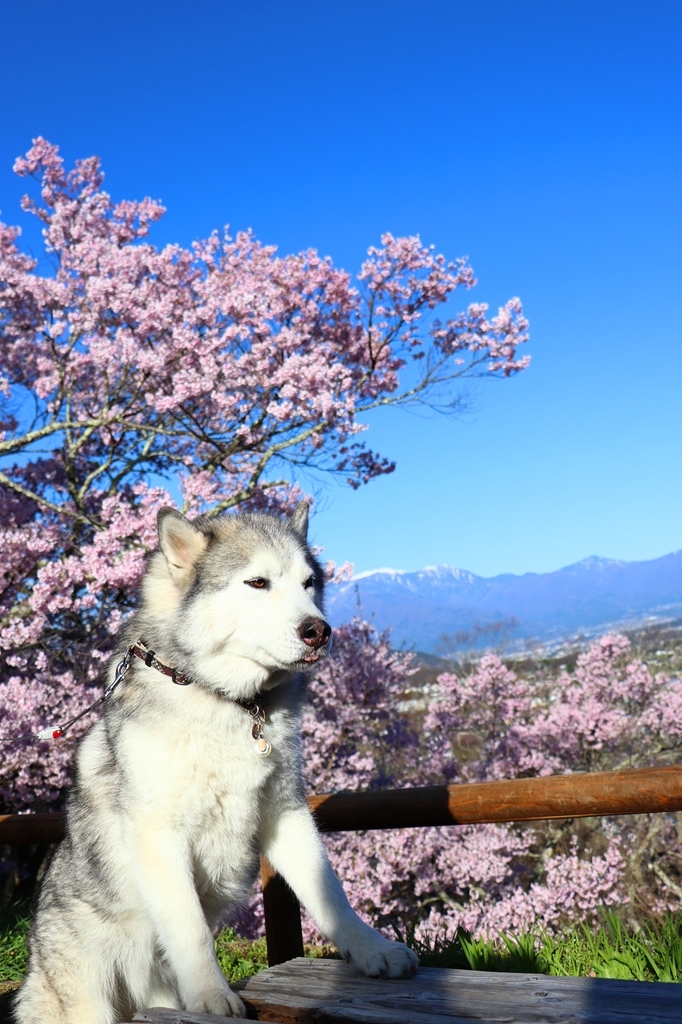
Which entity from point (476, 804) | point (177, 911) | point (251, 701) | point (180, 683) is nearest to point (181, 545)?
point (180, 683)

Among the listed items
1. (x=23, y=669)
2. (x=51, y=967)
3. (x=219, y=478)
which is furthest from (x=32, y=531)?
(x=51, y=967)

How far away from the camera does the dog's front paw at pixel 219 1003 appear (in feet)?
7.07

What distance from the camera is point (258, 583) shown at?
8.72 ft

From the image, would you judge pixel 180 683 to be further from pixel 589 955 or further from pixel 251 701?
pixel 589 955

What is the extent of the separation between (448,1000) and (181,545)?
4.91ft

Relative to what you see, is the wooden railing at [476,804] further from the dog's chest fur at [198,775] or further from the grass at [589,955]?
the dog's chest fur at [198,775]

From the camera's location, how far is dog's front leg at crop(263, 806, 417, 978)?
7.73 ft

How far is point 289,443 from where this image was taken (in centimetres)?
818

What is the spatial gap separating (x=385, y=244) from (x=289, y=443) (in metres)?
2.91

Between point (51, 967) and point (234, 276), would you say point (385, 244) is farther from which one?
point (51, 967)

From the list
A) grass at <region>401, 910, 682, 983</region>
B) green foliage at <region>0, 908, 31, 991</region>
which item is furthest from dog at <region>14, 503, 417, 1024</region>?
green foliage at <region>0, 908, 31, 991</region>

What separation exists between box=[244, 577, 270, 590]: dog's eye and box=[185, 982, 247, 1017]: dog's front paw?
3.55ft

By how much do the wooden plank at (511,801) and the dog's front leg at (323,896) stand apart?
67cm

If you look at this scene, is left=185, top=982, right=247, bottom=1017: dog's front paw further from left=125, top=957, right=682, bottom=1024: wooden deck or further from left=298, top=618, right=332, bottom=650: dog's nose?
left=298, top=618, right=332, bottom=650: dog's nose
